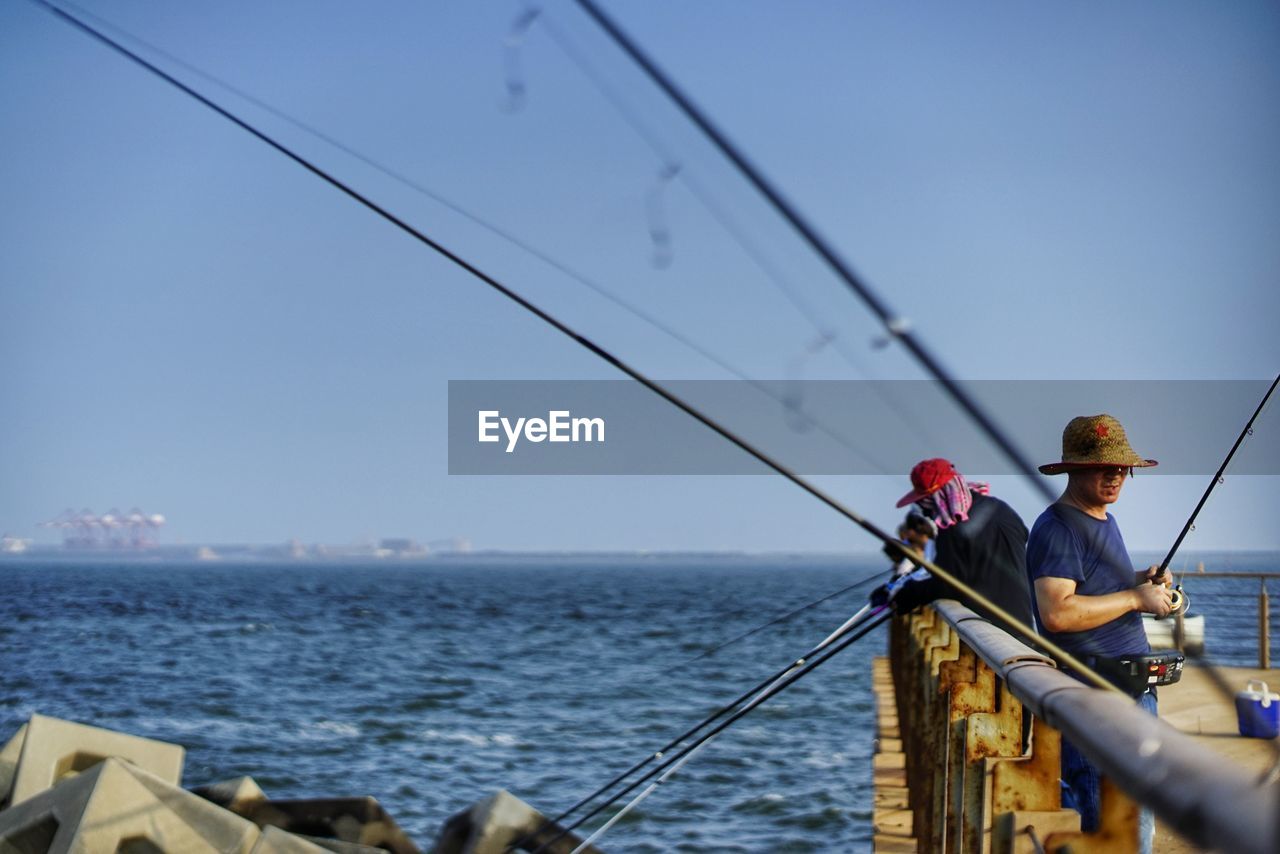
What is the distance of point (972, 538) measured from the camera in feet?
17.5

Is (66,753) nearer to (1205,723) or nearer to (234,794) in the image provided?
(234,794)

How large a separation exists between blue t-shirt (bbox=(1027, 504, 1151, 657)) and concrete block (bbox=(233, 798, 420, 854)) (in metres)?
5.16

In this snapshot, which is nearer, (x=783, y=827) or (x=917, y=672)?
(x=917, y=672)

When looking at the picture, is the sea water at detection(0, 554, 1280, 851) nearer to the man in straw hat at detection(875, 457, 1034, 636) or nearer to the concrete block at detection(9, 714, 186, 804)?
the concrete block at detection(9, 714, 186, 804)

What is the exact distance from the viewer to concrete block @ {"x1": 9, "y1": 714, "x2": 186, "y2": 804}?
7.80 meters

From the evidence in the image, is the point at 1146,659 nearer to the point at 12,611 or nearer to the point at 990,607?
the point at 990,607

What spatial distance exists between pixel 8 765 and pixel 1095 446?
6391mm

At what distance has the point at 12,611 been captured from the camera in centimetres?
4928

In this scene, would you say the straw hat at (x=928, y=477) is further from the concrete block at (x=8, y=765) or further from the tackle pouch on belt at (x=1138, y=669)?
the concrete block at (x=8, y=765)

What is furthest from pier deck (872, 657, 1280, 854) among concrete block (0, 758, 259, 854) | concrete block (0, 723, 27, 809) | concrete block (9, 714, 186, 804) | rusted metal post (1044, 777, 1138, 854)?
concrete block (0, 723, 27, 809)

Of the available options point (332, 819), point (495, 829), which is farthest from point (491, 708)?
point (495, 829)

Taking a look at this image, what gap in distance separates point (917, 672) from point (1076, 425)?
246 centimetres

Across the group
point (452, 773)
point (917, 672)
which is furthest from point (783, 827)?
point (917, 672)

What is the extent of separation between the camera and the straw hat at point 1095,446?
4.00 m
